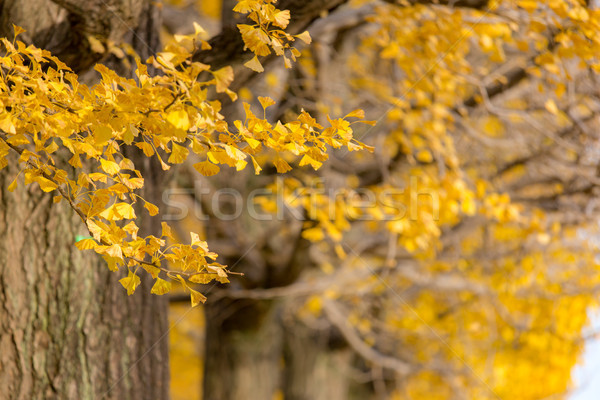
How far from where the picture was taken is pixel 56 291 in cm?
281

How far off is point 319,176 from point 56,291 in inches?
115

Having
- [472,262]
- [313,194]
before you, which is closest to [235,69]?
[313,194]

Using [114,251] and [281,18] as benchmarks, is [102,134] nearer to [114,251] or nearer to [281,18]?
[114,251]

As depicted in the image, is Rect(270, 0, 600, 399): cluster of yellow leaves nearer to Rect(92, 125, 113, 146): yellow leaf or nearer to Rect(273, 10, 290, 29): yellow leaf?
Rect(273, 10, 290, 29): yellow leaf

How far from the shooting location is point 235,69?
2.81 meters

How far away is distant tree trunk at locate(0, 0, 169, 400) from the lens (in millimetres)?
2725

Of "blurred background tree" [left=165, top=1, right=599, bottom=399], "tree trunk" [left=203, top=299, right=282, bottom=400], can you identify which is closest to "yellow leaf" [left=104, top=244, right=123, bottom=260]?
"blurred background tree" [left=165, top=1, right=599, bottom=399]

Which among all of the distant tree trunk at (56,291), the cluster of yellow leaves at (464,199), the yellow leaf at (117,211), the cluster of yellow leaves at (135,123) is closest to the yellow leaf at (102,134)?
the cluster of yellow leaves at (135,123)

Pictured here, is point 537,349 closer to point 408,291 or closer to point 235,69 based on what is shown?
point 408,291

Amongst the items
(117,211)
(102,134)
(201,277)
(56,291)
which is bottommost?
(56,291)

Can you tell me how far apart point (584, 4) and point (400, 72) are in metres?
2.06

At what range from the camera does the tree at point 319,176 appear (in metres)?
1.93

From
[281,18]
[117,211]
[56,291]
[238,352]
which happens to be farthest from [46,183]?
[238,352]

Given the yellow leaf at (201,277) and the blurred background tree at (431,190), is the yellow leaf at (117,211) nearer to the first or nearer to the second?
the yellow leaf at (201,277)
